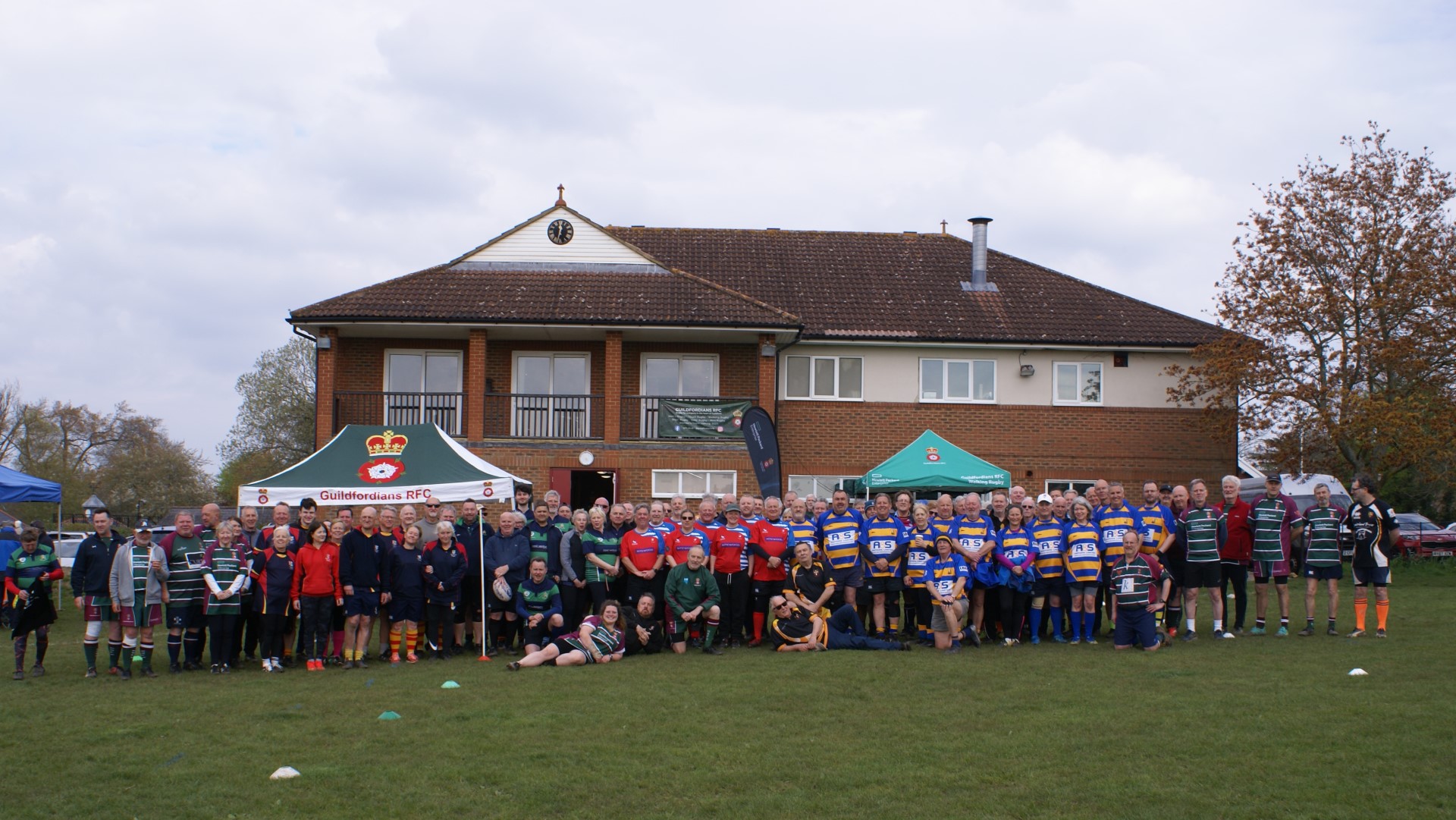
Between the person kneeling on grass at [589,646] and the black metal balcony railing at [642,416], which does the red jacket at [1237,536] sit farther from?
the black metal balcony railing at [642,416]

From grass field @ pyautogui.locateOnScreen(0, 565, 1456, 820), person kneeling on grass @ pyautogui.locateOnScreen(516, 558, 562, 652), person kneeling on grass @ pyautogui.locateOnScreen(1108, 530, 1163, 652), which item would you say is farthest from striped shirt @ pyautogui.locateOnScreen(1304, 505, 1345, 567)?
person kneeling on grass @ pyautogui.locateOnScreen(516, 558, 562, 652)

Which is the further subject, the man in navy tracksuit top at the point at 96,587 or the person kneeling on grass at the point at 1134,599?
the person kneeling on grass at the point at 1134,599

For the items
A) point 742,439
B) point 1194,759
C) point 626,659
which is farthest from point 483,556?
point 742,439

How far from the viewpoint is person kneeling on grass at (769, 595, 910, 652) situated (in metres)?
12.7

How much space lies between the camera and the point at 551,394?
23.9 metres

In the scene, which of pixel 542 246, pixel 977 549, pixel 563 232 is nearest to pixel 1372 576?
pixel 977 549

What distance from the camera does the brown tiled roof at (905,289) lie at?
2472 cm

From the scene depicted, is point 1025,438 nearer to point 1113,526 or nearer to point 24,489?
point 1113,526

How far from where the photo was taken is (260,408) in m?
53.5

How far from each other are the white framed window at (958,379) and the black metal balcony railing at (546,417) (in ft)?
23.0

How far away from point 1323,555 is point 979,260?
580 inches

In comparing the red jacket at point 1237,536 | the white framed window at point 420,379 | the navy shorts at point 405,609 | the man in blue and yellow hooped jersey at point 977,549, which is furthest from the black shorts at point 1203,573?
the white framed window at point 420,379

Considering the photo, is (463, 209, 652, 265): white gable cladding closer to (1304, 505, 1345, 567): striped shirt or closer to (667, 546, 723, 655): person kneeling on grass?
(667, 546, 723, 655): person kneeling on grass

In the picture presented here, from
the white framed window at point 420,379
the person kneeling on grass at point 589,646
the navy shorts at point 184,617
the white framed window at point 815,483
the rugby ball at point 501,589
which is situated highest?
the white framed window at point 420,379
